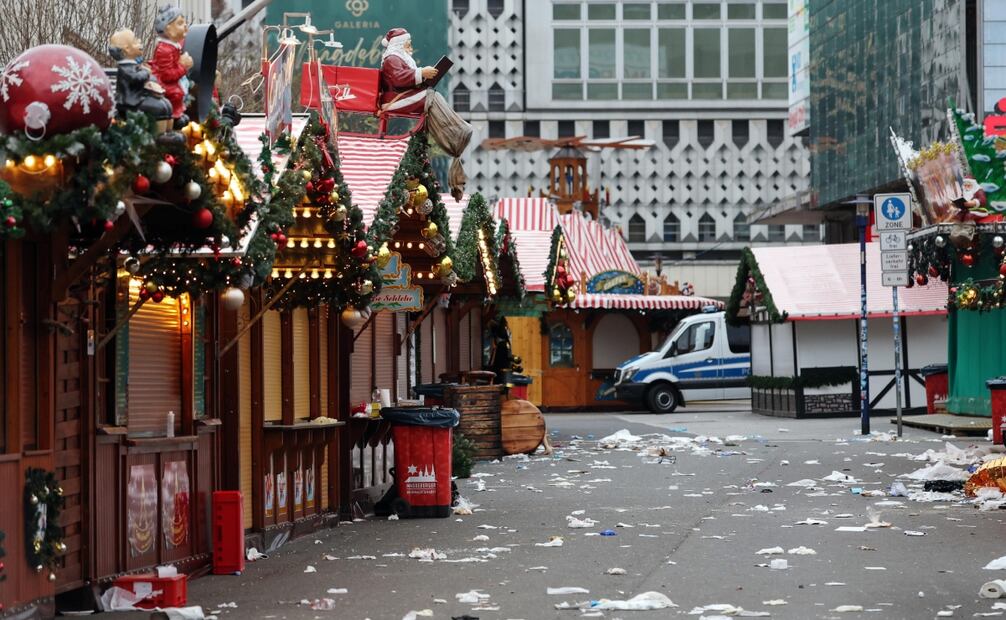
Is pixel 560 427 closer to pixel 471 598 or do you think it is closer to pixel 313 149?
pixel 313 149

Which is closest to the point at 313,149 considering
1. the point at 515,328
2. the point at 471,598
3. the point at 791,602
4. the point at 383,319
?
the point at 471,598

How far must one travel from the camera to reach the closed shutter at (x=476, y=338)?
108 ft

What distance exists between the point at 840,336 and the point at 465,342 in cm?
873

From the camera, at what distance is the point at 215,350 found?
13.0m

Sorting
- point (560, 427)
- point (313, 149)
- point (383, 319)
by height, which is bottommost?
point (560, 427)

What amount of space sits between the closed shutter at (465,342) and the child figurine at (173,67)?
21377 millimetres

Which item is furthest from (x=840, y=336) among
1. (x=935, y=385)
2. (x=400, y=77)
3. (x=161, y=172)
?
A: (x=161, y=172)

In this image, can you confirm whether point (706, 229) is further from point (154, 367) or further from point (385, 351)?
point (154, 367)

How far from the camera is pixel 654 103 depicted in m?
89.7

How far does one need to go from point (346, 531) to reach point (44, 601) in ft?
19.6

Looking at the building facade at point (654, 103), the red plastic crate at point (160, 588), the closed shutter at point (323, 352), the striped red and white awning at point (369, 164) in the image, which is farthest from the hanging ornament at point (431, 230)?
the building facade at point (654, 103)

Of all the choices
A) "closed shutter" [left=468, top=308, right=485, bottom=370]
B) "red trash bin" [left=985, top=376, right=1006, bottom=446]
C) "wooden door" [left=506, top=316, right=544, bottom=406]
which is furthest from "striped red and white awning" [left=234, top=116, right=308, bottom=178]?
"wooden door" [left=506, top=316, right=544, bottom=406]

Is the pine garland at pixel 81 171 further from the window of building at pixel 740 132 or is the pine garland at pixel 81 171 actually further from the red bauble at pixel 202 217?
the window of building at pixel 740 132

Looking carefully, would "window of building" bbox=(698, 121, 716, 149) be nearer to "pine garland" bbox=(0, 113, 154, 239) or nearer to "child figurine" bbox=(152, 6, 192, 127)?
"child figurine" bbox=(152, 6, 192, 127)
